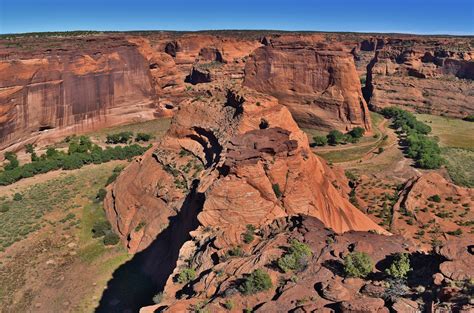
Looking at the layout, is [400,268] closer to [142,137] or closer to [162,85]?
[142,137]

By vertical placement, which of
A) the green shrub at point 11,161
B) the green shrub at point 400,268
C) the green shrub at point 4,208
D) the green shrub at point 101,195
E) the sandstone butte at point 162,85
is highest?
the sandstone butte at point 162,85

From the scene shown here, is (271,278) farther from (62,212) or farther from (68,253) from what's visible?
(62,212)

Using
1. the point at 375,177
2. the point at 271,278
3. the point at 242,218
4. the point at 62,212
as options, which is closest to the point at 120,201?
the point at 62,212

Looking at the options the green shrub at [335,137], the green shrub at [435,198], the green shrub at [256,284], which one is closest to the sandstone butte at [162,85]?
the green shrub at [335,137]

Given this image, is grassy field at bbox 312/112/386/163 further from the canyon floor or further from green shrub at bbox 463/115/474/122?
green shrub at bbox 463/115/474/122

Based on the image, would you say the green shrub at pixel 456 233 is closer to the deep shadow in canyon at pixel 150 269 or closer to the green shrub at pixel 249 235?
the green shrub at pixel 249 235
